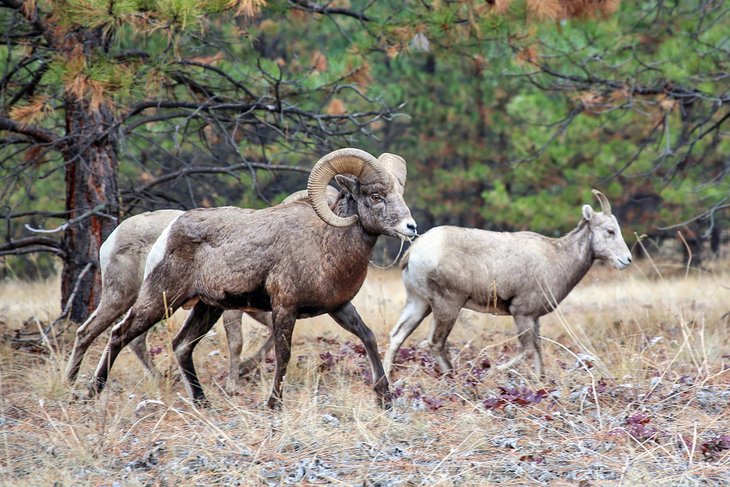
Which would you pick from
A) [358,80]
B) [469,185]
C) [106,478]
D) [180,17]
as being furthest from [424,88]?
[106,478]

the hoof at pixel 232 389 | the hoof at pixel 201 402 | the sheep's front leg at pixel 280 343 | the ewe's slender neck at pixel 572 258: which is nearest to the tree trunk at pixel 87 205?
the hoof at pixel 232 389

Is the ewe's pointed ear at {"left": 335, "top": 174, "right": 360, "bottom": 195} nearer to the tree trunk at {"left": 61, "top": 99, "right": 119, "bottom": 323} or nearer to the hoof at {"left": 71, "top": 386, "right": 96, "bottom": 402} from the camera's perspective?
the hoof at {"left": 71, "top": 386, "right": 96, "bottom": 402}

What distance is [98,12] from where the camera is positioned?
6.94 meters

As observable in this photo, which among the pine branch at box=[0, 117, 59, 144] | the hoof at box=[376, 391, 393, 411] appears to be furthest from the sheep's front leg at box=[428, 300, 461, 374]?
the pine branch at box=[0, 117, 59, 144]

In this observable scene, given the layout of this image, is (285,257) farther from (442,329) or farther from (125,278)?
(442,329)

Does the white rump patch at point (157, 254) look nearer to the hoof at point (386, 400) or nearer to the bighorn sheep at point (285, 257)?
the bighorn sheep at point (285, 257)

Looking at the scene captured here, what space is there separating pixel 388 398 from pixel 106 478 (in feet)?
7.49

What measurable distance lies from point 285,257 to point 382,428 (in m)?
1.53

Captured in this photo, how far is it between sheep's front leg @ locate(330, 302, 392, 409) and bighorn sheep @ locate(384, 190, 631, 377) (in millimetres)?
1749

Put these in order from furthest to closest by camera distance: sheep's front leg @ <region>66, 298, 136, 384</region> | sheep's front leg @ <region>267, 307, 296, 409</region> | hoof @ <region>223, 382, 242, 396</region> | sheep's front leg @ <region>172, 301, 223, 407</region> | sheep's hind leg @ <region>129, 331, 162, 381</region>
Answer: sheep's hind leg @ <region>129, 331, 162, 381</region>
hoof @ <region>223, 382, 242, 396</region>
sheep's front leg @ <region>66, 298, 136, 384</region>
sheep's front leg @ <region>172, 301, 223, 407</region>
sheep's front leg @ <region>267, 307, 296, 409</region>

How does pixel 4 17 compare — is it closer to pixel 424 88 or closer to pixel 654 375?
pixel 654 375

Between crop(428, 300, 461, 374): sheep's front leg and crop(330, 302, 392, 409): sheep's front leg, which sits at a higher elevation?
crop(330, 302, 392, 409): sheep's front leg

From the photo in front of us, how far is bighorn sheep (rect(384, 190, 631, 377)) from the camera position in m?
8.92

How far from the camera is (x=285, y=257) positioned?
22.8ft
